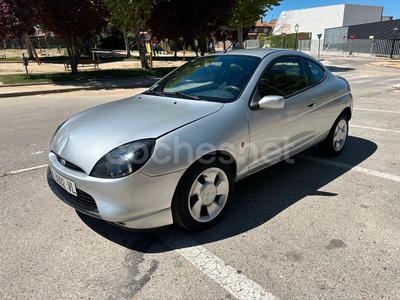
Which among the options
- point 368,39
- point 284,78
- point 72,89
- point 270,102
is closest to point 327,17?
point 368,39

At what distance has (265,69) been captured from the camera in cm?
342

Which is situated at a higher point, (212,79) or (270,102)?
(212,79)

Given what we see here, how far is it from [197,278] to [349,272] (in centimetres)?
115

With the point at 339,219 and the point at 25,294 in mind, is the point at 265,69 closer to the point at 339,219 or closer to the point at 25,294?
the point at 339,219

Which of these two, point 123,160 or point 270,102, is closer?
point 123,160

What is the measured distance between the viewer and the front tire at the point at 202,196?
2.62 meters

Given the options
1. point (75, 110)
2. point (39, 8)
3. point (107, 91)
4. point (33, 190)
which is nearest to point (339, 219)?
point (33, 190)

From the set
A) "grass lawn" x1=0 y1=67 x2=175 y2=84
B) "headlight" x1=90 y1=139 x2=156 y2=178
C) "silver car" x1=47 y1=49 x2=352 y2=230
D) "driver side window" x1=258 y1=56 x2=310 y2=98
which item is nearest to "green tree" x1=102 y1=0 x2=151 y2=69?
"grass lawn" x1=0 y1=67 x2=175 y2=84

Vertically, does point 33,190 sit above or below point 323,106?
below

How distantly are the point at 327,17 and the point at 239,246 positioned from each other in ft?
244

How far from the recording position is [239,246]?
2689 millimetres

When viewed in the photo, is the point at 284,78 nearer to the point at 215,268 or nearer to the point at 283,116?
the point at 283,116

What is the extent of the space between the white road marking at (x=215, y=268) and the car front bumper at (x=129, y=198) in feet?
0.94

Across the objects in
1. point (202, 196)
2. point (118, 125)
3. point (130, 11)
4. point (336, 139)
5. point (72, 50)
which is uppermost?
point (130, 11)
